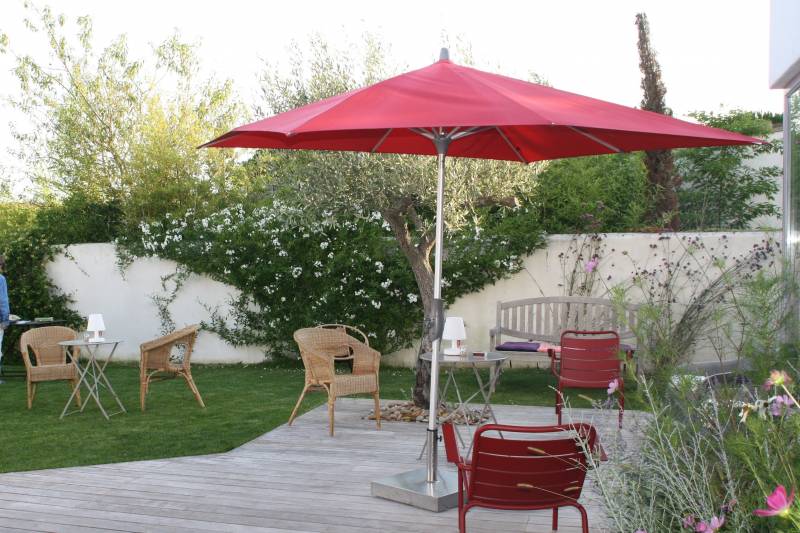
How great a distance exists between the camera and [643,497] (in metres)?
2.62

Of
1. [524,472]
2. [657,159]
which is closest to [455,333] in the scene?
[524,472]

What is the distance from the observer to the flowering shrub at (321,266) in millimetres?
10047

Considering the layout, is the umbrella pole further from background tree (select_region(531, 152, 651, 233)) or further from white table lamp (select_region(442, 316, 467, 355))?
background tree (select_region(531, 152, 651, 233))

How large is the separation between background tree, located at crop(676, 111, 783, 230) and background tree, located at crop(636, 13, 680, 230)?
2.64 metres

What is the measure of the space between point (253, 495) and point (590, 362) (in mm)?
3090

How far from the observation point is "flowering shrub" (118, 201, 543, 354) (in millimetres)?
10047

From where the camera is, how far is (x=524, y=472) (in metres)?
3.38

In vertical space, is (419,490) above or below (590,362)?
below

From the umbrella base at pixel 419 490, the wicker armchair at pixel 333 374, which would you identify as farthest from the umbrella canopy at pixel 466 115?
the wicker armchair at pixel 333 374

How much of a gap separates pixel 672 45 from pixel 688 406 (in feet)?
41.5

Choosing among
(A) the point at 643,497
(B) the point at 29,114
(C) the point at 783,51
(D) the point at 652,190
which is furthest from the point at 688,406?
(B) the point at 29,114

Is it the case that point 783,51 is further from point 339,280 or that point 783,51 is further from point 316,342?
point 339,280

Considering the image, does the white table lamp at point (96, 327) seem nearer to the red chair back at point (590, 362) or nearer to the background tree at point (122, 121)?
the red chair back at point (590, 362)

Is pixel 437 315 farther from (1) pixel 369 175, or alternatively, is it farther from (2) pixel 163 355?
(2) pixel 163 355
